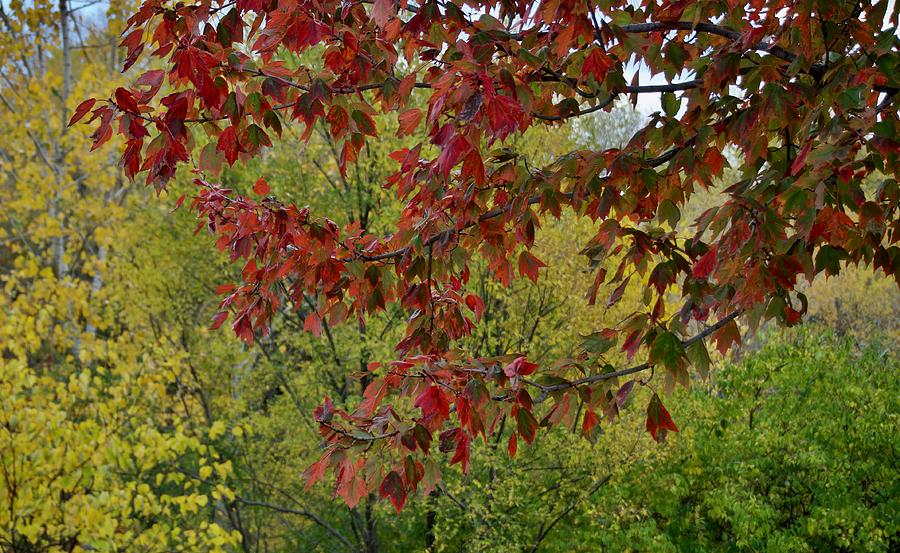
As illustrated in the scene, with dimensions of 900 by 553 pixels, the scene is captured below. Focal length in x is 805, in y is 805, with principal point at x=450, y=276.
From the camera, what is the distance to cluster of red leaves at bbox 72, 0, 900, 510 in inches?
95.3

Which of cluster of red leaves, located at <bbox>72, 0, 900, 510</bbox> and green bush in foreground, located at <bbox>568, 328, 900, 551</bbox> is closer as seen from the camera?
cluster of red leaves, located at <bbox>72, 0, 900, 510</bbox>

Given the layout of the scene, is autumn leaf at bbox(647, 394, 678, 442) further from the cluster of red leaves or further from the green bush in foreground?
the green bush in foreground

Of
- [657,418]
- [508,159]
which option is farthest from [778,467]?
[508,159]

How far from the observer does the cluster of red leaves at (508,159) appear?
242 cm

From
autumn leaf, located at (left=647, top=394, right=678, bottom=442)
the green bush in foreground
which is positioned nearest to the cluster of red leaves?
autumn leaf, located at (left=647, top=394, right=678, bottom=442)

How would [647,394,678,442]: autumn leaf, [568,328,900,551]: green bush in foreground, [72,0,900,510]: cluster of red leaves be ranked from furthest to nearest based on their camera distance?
[568,328,900,551]: green bush in foreground
[647,394,678,442]: autumn leaf
[72,0,900,510]: cluster of red leaves

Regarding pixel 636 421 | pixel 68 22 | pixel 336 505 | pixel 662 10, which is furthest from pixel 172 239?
pixel 662 10

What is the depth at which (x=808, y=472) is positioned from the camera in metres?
8.09

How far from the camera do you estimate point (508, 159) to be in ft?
10.0

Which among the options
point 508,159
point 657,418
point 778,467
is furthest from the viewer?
point 778,467

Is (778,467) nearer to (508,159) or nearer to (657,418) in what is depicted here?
(657,418)

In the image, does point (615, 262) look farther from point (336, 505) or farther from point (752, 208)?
point (752, 208)

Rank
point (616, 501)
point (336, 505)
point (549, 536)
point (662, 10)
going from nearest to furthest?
point (662, 10) → point (616, 501) → point (549, 536) → point (336, 505)

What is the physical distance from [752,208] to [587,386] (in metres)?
0.80
